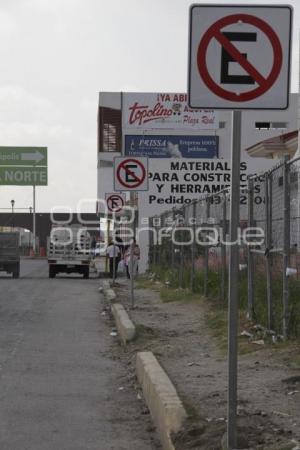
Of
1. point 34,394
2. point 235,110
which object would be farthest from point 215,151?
point 235,110

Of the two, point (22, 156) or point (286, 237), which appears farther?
point (22, 156)

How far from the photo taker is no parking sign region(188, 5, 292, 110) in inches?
201

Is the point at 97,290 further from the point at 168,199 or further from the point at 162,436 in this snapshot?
the point at 162,436

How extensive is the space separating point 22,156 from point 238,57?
48300 millimetres

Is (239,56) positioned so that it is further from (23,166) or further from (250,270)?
(23,166)

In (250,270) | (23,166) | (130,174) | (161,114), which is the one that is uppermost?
(161,114)

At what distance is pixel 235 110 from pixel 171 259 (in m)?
19.7

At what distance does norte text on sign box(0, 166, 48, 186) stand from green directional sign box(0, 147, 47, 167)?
0.34 meters

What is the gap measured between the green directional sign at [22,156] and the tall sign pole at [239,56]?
1881 inches

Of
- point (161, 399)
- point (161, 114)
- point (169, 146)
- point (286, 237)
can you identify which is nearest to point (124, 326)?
point (286, 237)

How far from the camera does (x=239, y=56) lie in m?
5.16

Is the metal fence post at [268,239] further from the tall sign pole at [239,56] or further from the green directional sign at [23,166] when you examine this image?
the green directional sign at [23,166]

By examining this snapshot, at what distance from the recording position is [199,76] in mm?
5148

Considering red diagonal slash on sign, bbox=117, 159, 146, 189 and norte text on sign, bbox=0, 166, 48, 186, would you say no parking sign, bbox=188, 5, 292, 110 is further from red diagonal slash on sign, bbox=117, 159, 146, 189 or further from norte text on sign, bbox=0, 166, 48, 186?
norte text on sign, bbox=0, 166, 48, 186
